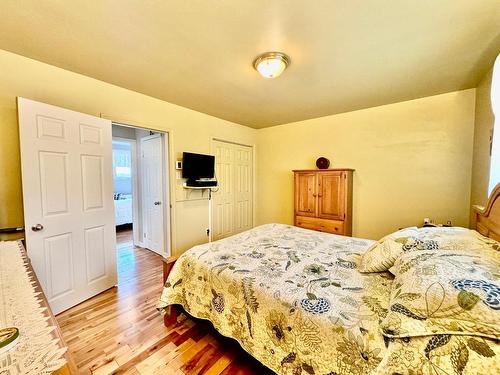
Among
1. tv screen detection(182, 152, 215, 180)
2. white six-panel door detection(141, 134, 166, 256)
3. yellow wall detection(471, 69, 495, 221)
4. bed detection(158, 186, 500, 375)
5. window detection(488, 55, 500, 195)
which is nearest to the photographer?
bed detection(158, 186, 500, 375)

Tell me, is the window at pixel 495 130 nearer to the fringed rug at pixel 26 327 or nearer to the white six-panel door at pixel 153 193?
the fringed rug at pixel 26 327

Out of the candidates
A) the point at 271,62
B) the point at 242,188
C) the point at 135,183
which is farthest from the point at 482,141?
the point at 135,183

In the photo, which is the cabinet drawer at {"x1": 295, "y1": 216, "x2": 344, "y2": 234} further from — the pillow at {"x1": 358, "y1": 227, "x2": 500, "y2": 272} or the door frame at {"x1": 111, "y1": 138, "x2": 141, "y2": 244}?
the door frame at {"x1": 111, "y1": 138, "x2": 141, "y2": 244}

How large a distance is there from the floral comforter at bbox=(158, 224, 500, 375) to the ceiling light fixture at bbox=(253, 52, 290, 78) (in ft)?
5.55

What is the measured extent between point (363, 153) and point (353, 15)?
2280 mm

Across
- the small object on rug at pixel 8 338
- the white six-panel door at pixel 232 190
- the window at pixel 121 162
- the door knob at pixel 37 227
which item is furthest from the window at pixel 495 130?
the window at pixel 121 162

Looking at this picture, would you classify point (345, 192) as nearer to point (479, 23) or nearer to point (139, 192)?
point (479, 23)

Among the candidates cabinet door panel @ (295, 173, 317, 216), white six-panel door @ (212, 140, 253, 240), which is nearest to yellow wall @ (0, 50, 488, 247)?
white six-panel door @ (212, 140, 253, 240)

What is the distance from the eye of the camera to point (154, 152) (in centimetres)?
341

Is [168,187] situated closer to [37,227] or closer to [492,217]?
[37,227]

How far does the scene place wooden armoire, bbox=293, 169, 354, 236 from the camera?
3.09 metres

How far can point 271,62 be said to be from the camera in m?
1.88

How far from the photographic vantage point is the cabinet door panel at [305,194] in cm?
336

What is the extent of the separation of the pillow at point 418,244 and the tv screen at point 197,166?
2587mm
